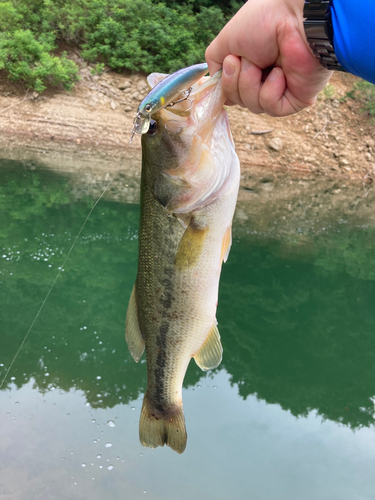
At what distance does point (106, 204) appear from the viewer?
855cm

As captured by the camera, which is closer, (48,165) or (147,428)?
(147,428)

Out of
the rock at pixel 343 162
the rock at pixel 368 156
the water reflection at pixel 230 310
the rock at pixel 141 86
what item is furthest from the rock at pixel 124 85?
the rock at pixel 368 156

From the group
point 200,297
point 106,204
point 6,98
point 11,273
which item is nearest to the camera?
→ point 200,297

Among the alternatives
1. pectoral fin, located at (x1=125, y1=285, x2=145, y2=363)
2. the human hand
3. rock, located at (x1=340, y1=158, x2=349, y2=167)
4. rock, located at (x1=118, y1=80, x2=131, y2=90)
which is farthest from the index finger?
rock, located at (x1=118, y1=80, x2=131, y2=90)

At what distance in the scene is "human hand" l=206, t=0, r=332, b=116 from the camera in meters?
1.40

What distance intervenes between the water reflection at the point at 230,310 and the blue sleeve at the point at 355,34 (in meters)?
3.53

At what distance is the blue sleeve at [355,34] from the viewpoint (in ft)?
3.32

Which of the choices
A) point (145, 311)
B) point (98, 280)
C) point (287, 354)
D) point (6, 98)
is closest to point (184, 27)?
point (6, 98)

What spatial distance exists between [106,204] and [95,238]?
5.11 feet

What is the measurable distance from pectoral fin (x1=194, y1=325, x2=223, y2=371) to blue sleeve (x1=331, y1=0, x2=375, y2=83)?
3.70 ft

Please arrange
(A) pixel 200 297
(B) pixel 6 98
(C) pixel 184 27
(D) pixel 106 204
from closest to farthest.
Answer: (A) pixel 200 297
(D) pixel 106 204
(B) pixel 6 98
(C) pixel 184 27

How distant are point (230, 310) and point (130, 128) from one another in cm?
1065

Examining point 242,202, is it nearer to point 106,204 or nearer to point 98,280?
point 106,204

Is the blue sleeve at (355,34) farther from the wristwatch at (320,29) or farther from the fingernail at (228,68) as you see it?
the fingernail at (228,68)
